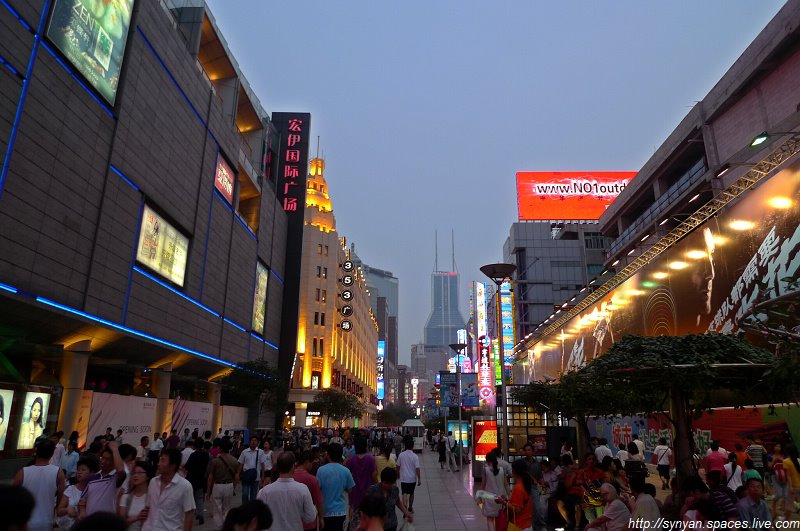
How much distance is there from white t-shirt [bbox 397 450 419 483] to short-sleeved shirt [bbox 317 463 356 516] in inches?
198

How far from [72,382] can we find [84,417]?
1.54m

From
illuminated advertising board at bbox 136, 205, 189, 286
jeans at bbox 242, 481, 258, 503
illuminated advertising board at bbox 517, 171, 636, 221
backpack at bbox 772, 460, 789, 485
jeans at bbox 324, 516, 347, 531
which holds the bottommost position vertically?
jeans at bbox 242, 481, 258, 503

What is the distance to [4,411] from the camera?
16.9 metres

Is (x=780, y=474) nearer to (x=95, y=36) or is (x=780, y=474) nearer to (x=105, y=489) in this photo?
(x=105, y=489)

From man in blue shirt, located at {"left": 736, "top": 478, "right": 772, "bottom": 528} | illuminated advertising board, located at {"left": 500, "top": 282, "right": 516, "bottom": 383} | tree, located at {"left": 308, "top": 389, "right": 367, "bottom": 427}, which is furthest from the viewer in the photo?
illuminated advertising board, located at {"left": 500, "top": 282, "right": 516, "bottom": 383}

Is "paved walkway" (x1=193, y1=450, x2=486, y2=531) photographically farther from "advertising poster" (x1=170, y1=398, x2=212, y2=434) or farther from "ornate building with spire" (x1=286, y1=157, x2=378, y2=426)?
"ornate building with spire" (x1=286, y1=157, x2=378, y2=426)

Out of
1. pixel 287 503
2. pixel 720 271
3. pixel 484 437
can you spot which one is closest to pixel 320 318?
pixel 484 437

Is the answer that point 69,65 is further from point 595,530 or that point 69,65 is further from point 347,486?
point 595,530

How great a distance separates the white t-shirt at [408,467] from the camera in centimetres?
1171

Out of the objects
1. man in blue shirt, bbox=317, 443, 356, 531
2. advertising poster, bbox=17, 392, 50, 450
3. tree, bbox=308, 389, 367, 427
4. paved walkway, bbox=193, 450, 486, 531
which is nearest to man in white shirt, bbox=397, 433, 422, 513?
paved walkway, bbox=193, 450, 486, 531

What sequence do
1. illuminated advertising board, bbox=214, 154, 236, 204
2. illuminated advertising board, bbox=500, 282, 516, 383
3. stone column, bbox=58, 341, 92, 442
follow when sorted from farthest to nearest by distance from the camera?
illuminated advertising board, bbox=500, 282, 516, 383
illuminated advertising board, bbox=214, 154, 236, 204
stone column, bbox=58, 341, 92, 442

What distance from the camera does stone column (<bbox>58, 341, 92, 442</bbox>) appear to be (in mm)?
20312

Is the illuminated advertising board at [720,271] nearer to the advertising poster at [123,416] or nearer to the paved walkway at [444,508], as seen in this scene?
the paved walkway at [444,508]

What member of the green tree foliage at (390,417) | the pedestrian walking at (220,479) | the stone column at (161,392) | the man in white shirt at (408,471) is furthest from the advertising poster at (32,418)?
the green tree foliage at (390,417)
